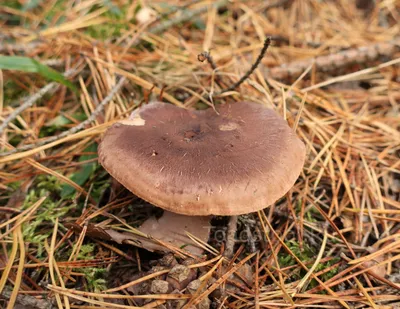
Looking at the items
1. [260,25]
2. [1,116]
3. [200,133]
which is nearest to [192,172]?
[200,133]

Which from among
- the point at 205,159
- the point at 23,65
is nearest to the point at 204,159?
the point at 205,159

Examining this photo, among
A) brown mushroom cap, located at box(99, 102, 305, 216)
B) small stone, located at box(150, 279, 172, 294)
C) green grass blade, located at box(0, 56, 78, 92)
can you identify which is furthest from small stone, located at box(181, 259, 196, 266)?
green grass blade, located at box(0, 56, 78, 92)

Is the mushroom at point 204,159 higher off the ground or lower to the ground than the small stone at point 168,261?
higher

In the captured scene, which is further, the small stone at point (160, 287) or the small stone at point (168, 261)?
the small stone at point (168, 261)

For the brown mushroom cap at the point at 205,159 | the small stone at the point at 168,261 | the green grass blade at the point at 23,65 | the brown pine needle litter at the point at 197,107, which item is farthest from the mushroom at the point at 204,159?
the green grass blade at the point at 23,65

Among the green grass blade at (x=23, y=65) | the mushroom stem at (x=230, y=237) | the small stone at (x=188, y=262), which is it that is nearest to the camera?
the small stone at (x=188, y=262)

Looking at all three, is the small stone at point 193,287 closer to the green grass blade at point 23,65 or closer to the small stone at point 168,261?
the small stone at point 168,261

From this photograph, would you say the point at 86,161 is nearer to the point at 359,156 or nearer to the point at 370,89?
the point at 359,156
